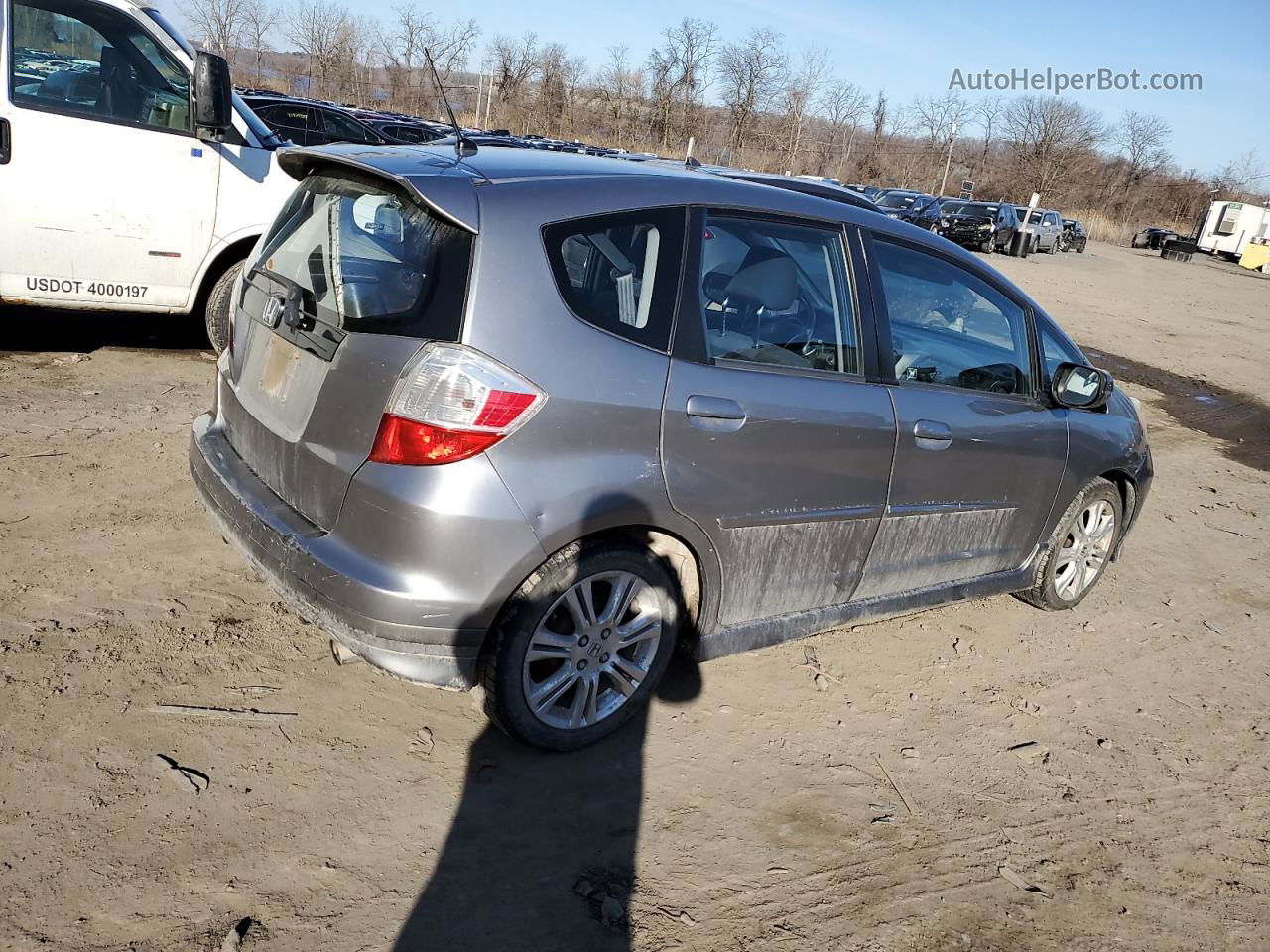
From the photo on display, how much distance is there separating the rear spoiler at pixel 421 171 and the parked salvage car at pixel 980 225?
32898 mm

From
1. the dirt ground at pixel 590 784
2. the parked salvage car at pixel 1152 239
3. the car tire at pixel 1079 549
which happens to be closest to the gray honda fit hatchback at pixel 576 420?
the dirt ground at pixel 590 784

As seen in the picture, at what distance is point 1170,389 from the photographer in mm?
12250

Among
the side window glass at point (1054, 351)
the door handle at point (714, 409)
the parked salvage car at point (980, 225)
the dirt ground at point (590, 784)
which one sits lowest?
the dirt ground at point (590, 784)

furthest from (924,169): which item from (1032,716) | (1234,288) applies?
(1032,716)

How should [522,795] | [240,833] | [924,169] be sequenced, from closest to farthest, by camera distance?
1. [240,833]
2. [522,795]
3. [924,169]

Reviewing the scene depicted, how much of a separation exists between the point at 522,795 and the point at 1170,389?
38.8 ft

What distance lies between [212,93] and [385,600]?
452cm

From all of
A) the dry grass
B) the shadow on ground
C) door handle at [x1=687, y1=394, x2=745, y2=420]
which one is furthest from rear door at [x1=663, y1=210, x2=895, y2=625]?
the dry grass

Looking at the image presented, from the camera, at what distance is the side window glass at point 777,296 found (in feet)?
10.7

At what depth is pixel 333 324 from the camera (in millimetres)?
2932

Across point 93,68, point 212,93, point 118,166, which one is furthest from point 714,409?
point 93,68

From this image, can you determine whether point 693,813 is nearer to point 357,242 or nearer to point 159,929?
point 159,929

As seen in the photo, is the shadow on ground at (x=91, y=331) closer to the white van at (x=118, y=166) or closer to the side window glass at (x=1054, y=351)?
the white van at (x=118, y=166)

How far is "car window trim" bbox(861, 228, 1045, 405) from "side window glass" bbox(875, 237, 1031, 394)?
0.02 metres
